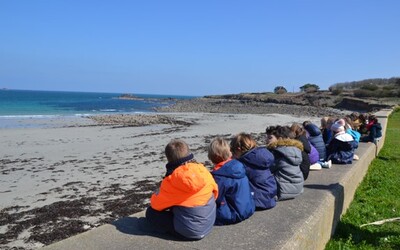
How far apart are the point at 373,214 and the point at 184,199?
3610mm

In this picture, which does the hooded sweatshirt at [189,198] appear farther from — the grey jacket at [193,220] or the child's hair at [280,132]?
the child's hair at [280,132]

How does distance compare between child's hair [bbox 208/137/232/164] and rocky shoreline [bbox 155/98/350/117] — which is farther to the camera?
rocky shoreline [bbox 155/98/350/117]

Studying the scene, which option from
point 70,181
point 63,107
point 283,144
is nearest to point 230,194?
point 283,144

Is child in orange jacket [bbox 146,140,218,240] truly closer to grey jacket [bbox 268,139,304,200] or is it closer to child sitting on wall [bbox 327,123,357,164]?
grey jacket [bbox 268,139,304,200]

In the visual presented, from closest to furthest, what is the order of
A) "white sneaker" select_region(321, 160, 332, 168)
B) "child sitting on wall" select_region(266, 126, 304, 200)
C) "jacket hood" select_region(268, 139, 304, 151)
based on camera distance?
"child sitting on wall" select_region(266, 126, 304, 200) < "jacket hood" select_region(268, 139, 304, 151) < "white sneaker" select_region(321, 160, 332, 168)

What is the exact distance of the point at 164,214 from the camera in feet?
11.3

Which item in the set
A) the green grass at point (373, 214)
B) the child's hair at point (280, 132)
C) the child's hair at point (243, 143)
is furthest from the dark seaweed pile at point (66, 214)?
the green grass at point (373, 214)

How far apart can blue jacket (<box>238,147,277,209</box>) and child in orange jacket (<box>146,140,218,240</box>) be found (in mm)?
840

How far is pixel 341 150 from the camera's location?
7281 mm

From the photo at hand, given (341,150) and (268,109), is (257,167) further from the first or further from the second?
(268,109)

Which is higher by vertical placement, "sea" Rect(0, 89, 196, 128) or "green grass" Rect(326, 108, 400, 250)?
"green grass" Rect(326, 108, 400, 250)

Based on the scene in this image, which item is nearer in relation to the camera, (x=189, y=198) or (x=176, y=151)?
(x=189, y=198)

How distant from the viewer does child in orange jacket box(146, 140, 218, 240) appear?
327 centimetres

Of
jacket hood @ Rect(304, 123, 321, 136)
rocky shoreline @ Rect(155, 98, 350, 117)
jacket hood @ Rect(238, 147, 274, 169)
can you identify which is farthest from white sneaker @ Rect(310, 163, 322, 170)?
rocky shoreline @ Rect(155, 98, 350, 117)
